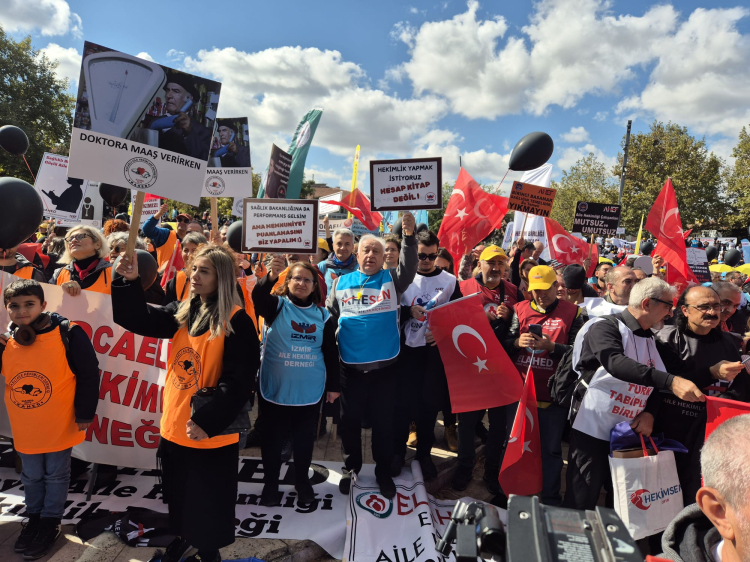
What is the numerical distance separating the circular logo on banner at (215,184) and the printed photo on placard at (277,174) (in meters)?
0.51

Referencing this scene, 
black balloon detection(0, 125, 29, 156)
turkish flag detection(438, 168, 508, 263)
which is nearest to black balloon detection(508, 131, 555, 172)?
turkish flag detection(438, 168, 508, 263)

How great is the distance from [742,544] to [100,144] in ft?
11.2

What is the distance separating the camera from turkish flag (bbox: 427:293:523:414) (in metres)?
3.82

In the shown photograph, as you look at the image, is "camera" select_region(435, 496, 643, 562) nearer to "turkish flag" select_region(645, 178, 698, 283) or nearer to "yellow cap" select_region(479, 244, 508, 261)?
"yellow cap" select_region(479, 244, 508, 261)

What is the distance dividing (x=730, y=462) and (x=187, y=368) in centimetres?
252

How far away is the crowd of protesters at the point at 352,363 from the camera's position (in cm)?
264

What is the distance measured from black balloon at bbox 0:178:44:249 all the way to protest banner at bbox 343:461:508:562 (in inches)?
121

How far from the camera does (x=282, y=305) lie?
3.49m

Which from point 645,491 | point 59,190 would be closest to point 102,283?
point 645,491

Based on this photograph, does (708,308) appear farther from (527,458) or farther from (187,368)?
(187,368)

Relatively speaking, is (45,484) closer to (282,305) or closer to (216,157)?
(282,305)

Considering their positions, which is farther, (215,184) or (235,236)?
(215,184)

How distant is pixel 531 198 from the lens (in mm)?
7098

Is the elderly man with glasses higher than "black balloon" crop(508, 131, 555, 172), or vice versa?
"black balloon" crop(508, 131, 555, 172)
